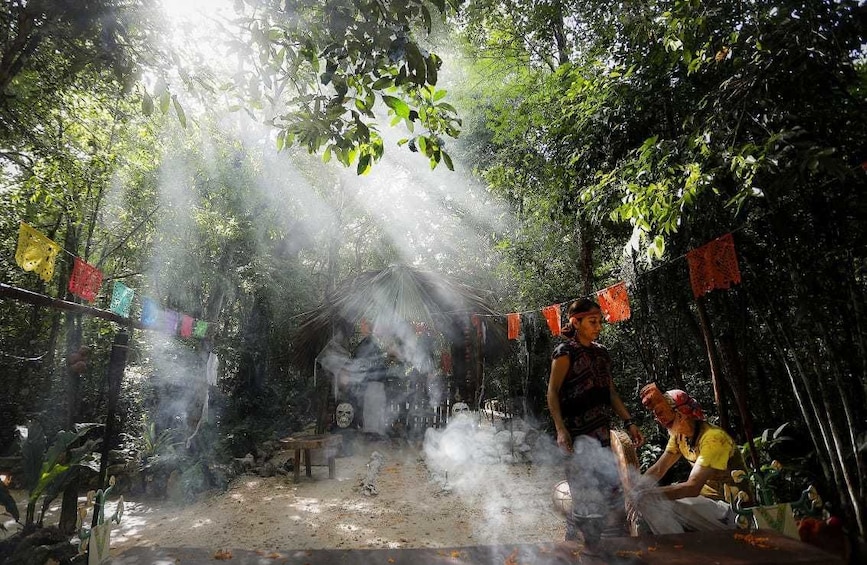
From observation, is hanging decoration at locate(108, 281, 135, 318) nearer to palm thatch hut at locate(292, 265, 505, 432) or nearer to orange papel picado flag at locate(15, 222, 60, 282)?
orange papel picado flag at locate(15, 222, 60, 282)

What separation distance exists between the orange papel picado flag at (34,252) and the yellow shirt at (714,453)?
7.11 m

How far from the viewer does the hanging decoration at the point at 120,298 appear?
21.5 ft

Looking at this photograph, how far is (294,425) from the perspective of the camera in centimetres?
1316

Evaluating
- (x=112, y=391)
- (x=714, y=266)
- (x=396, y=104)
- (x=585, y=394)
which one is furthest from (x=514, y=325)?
(x=396, y=104)

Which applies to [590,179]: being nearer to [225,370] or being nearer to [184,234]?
[184,234]

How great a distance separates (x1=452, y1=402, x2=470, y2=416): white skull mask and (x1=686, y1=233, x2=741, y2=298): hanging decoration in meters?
7.73

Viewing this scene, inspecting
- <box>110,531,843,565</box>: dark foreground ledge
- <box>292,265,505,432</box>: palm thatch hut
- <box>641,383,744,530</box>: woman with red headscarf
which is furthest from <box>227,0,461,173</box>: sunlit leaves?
<box>292,265,505,432</box>: palm thatch hut

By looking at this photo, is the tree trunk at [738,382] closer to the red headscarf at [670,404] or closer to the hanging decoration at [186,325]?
the red headscarf at [670,404]

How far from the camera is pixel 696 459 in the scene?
378cm

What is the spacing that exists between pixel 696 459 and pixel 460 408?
7.93m

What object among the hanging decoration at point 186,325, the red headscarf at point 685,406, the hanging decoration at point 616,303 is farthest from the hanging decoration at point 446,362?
the red headscarf at point 685,406

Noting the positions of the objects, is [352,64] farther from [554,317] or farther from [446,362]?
[446,362]

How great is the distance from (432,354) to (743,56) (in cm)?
1008

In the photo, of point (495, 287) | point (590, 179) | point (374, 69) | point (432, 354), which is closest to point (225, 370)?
point (432, 354)
